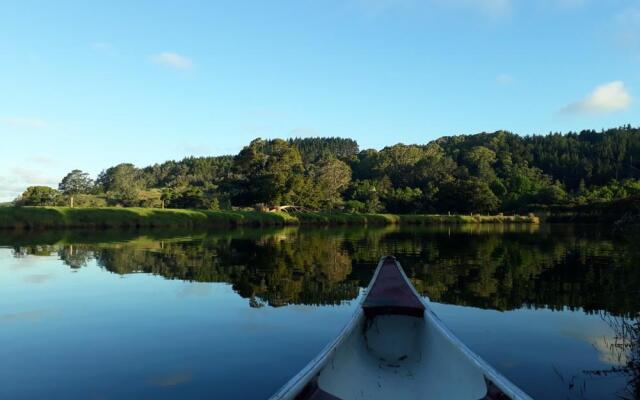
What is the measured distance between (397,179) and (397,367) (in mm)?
118672

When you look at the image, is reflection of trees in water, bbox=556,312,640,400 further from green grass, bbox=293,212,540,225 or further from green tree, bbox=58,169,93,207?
green tree, bbox=58,169,93,207

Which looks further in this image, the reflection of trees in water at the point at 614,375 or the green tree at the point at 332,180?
the green tree at the point at 332,180

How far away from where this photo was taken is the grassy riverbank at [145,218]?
145ft

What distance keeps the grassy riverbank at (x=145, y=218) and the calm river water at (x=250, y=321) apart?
91.7ft

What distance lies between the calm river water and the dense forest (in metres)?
50.7

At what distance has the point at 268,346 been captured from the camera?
326 inches

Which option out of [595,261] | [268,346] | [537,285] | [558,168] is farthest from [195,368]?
[558,168]

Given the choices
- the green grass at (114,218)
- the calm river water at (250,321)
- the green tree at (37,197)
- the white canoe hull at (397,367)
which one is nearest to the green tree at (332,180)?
the green grass at (114,218)

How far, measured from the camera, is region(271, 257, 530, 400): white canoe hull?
4.12 metres

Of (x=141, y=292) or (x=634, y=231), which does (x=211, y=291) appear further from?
(x=634, y=231)

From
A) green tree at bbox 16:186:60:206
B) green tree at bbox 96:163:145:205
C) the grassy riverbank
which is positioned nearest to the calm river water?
the grassy riverbank

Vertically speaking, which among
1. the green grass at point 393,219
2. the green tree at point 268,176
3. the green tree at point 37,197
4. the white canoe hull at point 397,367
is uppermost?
the green tree at point 268,176

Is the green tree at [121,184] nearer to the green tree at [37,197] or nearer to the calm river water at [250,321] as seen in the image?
the green tree at [37,197]

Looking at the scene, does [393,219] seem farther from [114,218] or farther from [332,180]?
[114,218]
